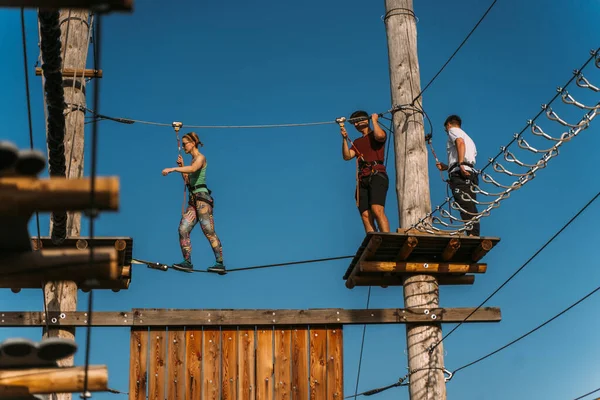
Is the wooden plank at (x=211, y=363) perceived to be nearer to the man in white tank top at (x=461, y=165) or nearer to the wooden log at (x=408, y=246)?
the wooden log at (x=408, y=246)

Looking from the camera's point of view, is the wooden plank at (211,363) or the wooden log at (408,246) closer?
the wooden plank at (211,363)

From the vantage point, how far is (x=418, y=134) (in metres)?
11.0

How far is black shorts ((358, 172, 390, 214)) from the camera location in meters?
11.0

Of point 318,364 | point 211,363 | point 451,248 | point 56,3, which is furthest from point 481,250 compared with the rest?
point 56,3

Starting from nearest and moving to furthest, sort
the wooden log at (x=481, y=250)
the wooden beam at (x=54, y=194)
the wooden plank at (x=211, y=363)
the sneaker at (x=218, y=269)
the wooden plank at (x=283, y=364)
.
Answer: the wooden beam at (x=54, y=194) → the wooden plank at (x=211, y=363) → the wooden plank at (x=283, y=364) → the wooden log at (x=481, y=250) → the sneaker at (x=218, y=269)

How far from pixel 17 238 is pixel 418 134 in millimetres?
6317

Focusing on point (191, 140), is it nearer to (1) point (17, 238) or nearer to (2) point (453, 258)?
(2) point (453, 258)

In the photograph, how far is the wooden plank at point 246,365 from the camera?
9.97 meters

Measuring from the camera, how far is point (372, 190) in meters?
11.1

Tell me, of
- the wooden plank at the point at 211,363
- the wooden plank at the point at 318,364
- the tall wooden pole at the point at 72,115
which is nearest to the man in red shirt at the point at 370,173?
the wooden plank at the point at 318,364

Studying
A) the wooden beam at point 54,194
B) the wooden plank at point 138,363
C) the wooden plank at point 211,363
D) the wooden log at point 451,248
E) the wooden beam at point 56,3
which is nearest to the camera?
the wooden beam at point 56,3

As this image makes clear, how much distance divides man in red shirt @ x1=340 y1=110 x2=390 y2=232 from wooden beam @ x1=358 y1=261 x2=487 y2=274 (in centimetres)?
58

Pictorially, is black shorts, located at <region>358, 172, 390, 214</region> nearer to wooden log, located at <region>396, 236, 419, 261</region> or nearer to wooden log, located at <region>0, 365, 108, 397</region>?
wooden log, located at <region>396, 236, 419, 261</region>

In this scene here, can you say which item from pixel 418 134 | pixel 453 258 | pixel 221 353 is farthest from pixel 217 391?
pixel 418 134
